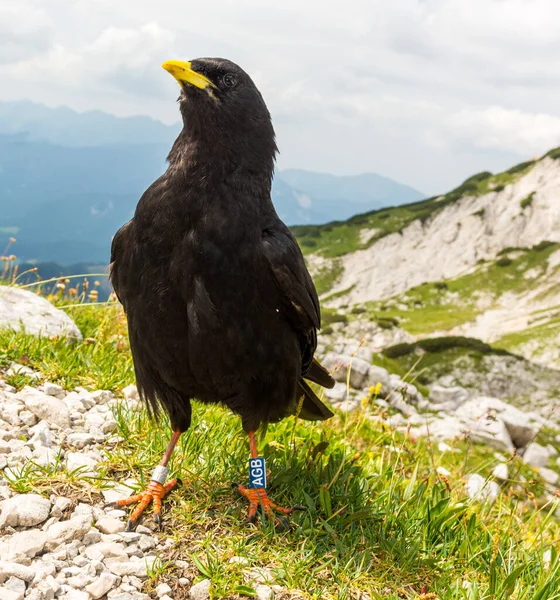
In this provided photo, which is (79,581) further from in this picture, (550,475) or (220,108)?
(550,475)

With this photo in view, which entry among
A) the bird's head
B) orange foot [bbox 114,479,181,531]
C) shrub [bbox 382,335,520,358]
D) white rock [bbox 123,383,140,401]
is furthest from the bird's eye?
shrub [bbox 382,335,520,358]

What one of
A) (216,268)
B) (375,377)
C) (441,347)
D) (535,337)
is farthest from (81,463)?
(535,337)

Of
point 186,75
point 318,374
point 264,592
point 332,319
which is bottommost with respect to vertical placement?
point 332,319

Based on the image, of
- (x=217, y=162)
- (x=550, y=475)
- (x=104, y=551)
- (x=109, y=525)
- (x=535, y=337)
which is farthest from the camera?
(x=535, y=337)

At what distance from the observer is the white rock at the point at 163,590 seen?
118 inches

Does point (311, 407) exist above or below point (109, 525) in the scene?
above

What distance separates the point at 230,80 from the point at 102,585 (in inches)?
117

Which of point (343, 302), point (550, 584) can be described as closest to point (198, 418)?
point (550, 584)

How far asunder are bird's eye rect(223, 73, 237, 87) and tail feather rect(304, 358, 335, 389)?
2.16 metres

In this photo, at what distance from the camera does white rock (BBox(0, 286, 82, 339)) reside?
5.70 metres

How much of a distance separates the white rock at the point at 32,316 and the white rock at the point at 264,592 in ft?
11.3

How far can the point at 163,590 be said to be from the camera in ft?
9.84

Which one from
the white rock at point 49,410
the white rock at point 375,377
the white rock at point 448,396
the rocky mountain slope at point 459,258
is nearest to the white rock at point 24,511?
the white rock at point 49,410

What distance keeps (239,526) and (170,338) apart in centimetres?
127
